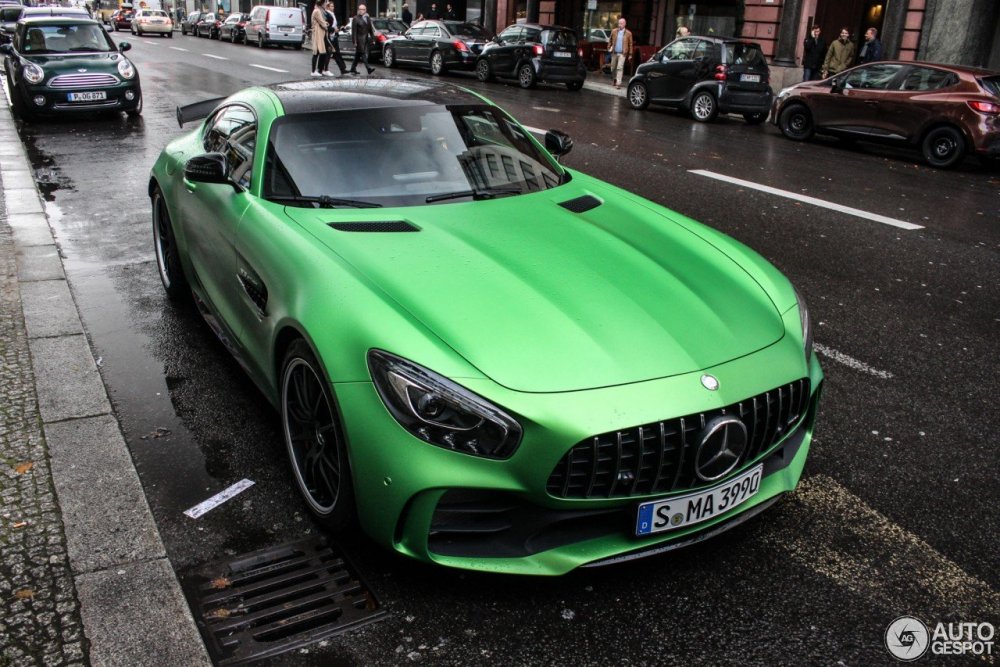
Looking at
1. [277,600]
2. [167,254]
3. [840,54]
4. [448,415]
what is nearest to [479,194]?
[448,415]

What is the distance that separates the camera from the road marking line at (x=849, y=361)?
16.5 ft

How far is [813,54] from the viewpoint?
71.4ft

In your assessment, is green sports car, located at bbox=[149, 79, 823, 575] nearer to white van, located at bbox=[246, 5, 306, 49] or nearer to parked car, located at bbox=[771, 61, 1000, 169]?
parked car, located at bbox=[771, 61, 1000, 169]

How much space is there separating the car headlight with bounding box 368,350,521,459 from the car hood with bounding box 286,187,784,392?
13 centimetres

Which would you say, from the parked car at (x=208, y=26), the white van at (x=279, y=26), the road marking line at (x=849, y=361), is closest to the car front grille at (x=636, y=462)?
the road marking line at (x=849, y=361)

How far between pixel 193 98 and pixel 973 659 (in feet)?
58.0

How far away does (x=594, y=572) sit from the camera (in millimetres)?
3148

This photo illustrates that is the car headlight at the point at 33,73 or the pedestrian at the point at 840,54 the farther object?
the pedestrian at the point at 840,54

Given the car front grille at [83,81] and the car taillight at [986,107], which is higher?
the car taillight at [986,107]

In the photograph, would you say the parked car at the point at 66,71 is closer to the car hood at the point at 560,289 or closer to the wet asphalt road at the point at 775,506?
the wet asphalt road at the point at 775,506

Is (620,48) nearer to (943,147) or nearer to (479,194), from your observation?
(943,147)

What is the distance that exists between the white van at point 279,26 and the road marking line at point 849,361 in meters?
37.5

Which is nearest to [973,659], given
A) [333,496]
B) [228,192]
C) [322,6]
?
[333,496]

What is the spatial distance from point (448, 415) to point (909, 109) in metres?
13.6
